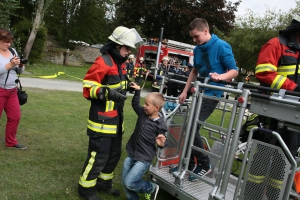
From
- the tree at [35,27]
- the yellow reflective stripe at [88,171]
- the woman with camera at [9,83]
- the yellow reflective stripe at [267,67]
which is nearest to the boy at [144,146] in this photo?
the yellow reflective stripe at [88,171]

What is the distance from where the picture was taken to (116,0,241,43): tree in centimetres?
2125

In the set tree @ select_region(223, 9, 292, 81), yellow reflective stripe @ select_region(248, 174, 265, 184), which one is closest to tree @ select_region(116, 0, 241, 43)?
tree @ select_region(223, 9, 292, 81)

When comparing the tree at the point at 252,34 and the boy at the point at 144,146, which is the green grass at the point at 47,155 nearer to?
the boy at the point at 144,146

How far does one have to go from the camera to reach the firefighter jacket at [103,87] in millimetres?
3146

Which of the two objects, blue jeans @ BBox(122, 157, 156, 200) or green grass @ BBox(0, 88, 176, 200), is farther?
green grass @ BBox(0, 88, 176, 200)

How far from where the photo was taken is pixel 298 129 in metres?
2.45

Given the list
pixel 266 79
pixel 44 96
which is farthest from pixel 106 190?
pixel 44 96

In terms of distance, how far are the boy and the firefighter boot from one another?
0.41 m

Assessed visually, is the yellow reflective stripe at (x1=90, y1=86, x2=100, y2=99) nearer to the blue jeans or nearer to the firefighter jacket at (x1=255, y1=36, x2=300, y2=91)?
the blue jeans

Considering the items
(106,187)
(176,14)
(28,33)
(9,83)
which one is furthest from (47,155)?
(176,14)

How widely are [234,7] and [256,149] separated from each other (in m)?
22.7

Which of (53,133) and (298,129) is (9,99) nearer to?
(53,133)

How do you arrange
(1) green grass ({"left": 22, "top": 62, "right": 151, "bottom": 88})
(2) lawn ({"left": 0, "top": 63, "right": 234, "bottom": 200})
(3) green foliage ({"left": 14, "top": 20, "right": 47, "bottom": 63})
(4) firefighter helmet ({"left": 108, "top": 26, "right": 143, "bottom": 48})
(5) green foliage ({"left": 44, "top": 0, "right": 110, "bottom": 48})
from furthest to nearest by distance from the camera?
(5) green foliage ({"left": 44, "top": 0, "right": 110, "bottom": 48})
(3) green foliage ({"left": 14, "top": 20, "right": 47, "bottom": 63})
(1) green grass ({"left": 22, "top": 62, "right": 151, "bottom": 88})
(2) lawn ({"left": 0, "top": 63, "right": 234, "bottom": 200})
(4) firefighter helmet ({"left": 108, "top": 26, "right": 143, "bottom": 48})

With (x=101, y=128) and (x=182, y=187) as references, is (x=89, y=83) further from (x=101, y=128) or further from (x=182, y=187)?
(x=182, y=187)
